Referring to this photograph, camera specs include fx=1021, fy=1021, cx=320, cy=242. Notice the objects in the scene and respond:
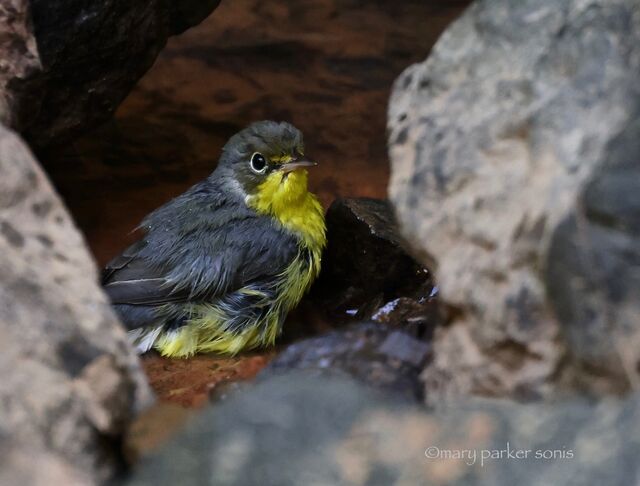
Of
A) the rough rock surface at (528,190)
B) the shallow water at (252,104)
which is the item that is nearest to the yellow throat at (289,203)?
the shallow water at (252,104)

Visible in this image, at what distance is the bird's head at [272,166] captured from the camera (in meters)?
5.91

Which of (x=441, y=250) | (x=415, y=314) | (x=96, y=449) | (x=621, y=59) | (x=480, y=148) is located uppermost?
(x=621, y=59)

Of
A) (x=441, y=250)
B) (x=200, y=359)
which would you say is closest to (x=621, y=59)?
(x=441, y=250)

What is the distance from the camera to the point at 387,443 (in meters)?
2.52

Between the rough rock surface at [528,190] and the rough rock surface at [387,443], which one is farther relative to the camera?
the rough rock surface at [528,190]

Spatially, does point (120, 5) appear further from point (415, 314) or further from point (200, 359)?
point (415, 314)

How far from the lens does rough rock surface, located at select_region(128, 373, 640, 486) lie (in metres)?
2.40

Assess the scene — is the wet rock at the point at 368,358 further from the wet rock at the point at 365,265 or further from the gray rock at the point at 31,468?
the wet rock at the point at 365,265

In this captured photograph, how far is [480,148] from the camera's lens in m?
3.12

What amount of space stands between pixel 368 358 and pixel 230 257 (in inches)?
82.0

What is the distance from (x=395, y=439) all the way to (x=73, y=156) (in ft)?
17.2

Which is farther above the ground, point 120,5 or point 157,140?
point 120,5

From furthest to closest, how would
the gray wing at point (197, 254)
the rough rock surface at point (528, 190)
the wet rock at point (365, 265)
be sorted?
the wet rock at point (365, 265), the gray wing at point (197, 254), the rough rock surface at point (528, 190)

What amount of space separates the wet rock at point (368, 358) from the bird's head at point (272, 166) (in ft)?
6.77
